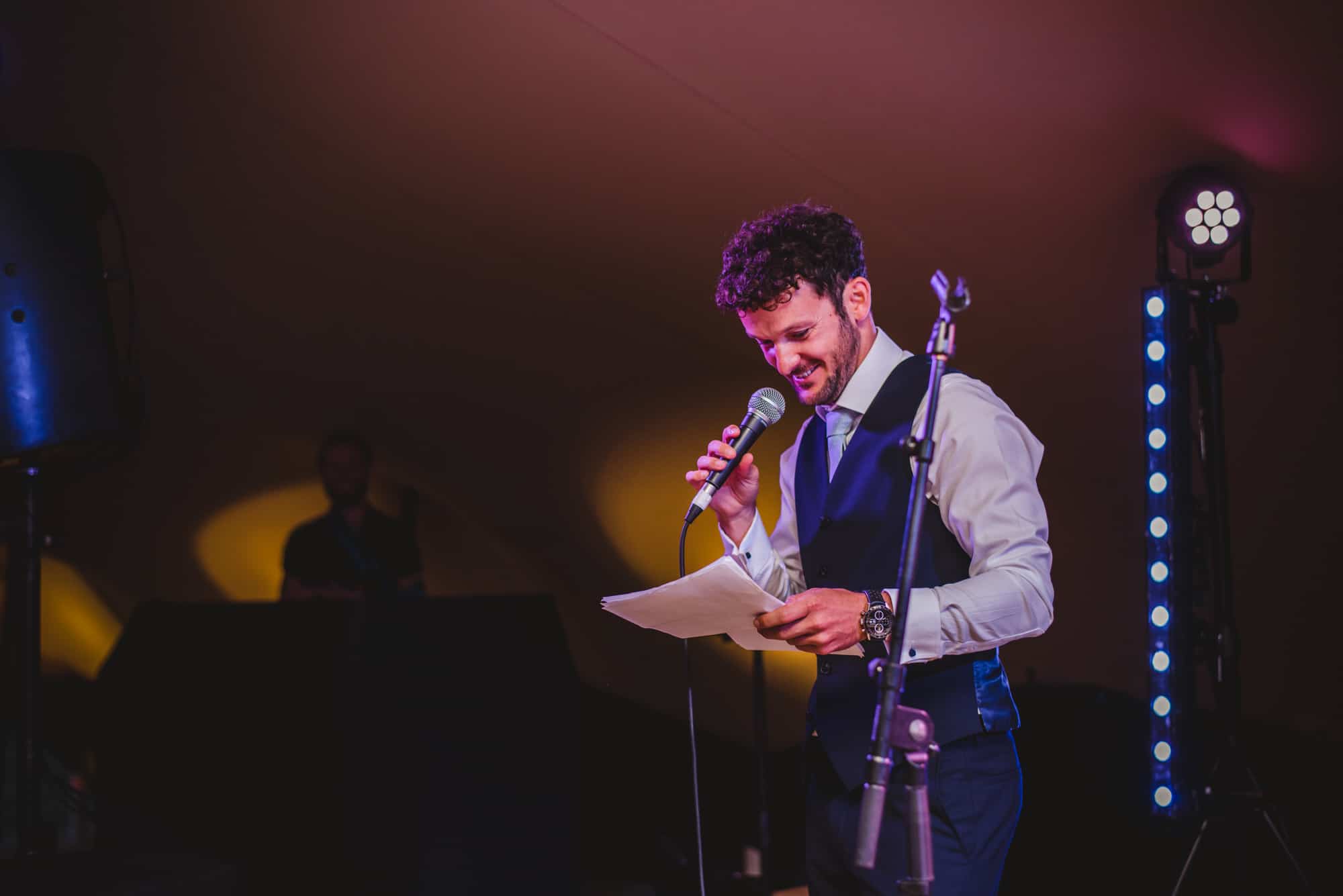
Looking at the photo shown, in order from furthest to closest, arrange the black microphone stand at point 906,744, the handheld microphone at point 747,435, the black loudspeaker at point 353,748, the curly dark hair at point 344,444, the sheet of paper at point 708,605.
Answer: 1. the curly dark hair at point 344,444
2. the black loudspeaker at point 353,748
3. the handheld microphone at point 747,435
4. the sheet of paper at point 708,605
5. the black microphone stand at point 906,744

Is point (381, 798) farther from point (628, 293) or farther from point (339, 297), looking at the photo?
point (339, 297)

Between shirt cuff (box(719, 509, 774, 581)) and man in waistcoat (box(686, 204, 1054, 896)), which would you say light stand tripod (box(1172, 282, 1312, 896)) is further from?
shirt cuff (box(719, 509, 774, 581))

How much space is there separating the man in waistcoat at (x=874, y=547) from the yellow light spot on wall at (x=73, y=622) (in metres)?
5.63

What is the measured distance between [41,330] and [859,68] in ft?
6.96

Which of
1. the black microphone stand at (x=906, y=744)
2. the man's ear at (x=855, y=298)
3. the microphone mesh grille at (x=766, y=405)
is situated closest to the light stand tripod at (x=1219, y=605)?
the man's ear at (x=855, y=298)

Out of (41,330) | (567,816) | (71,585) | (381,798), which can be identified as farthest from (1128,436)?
(71,585)

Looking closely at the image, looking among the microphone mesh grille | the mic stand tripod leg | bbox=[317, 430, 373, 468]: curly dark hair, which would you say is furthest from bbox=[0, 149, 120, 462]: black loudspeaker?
bbox=[317, 430, 373, 468]: curly dark hair

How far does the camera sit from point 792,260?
1.88 metres

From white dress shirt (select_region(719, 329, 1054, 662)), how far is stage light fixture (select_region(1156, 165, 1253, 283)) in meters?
1.52

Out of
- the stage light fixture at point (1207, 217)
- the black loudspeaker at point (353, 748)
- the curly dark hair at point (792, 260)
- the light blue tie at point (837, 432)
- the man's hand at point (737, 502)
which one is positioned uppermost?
the stage light fixture at point (1207, 217)

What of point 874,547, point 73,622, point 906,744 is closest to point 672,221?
point 874,547

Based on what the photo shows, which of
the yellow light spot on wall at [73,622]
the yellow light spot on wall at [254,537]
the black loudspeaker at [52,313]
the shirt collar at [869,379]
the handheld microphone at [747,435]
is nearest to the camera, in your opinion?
the handheld microphone at [747,435]

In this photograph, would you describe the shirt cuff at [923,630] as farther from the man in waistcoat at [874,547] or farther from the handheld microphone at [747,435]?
the handheld microphone at [747,435]

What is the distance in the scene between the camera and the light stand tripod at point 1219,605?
2.95 metres
